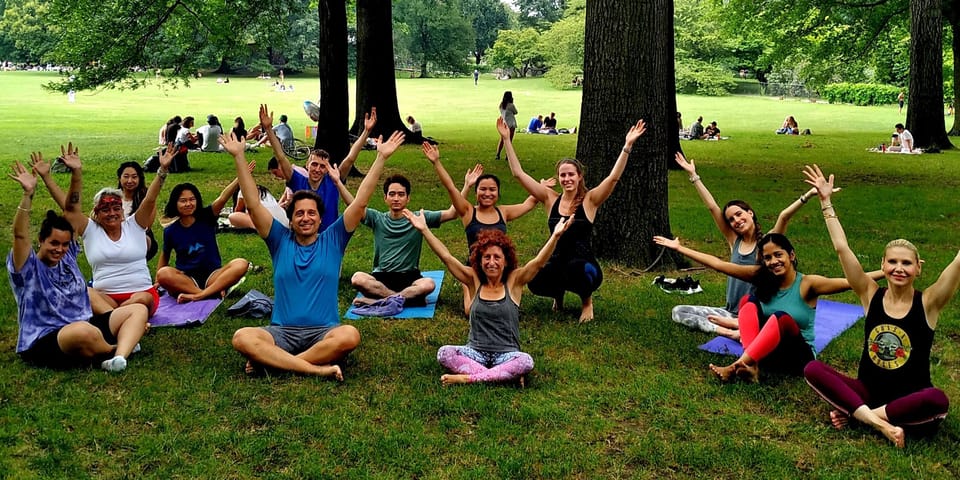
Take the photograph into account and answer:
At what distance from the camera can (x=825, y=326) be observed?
23.2 ft

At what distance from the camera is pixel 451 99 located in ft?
171

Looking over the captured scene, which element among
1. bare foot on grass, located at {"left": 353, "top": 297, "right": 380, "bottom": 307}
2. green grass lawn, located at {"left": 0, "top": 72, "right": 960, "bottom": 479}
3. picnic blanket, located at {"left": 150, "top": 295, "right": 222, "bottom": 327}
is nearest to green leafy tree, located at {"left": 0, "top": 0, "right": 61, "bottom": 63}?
picnic blanket, located at {"left": 150, "top": 295, "right": 222, "bottom": 327}

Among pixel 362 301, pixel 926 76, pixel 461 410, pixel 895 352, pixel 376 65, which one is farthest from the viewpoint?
pixel 926 76

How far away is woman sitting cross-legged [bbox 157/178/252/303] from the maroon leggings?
539 centimetres

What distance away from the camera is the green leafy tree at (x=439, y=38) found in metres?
78.2

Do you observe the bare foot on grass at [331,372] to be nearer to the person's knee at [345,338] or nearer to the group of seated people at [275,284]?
the group of seated people at [275,284]

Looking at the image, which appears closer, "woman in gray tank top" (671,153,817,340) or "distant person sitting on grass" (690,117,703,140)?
"woman in gray tank top" (671,153,817,340)

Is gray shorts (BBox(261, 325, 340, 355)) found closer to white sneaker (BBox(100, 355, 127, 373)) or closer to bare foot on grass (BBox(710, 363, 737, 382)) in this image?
white sneaker (BBox(100, 355, 127, 373))

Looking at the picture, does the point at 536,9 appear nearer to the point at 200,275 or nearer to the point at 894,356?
the point at 200,275

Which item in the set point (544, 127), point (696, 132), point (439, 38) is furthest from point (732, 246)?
point (439, 38)

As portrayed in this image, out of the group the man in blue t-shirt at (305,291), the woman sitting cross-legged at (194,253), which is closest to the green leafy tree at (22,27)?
the woman sitting cross-legged at (194,253)

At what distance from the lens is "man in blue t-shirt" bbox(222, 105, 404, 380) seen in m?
5.64

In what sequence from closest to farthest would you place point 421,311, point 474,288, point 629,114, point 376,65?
point 474,288
point 421,311
point 629,114
point 376,65

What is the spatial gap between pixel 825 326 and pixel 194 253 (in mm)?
6130
